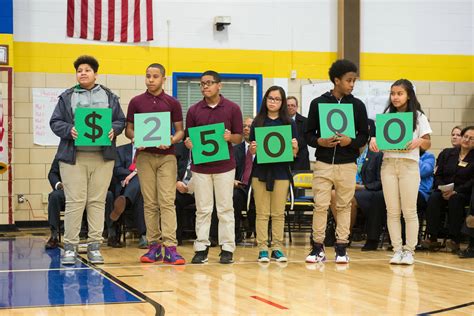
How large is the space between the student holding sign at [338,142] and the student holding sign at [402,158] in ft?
0.68

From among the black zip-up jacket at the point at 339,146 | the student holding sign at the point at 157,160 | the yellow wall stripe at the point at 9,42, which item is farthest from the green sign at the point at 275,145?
the yellow wall stripe at the point at 9,42

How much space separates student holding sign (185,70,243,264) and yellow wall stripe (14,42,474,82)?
13.9 feet

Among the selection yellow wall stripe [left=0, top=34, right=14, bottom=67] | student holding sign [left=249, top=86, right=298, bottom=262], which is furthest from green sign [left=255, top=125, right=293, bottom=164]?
yellow wall stripe [left=0, top=34, right=14, bottom=67]

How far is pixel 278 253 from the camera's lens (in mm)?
5773

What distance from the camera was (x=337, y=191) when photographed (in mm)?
5602

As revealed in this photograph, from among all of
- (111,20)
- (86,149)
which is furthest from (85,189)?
(111,20)

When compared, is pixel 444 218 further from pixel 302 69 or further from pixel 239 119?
pixel 302 69

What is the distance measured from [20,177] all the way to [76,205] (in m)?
4.08

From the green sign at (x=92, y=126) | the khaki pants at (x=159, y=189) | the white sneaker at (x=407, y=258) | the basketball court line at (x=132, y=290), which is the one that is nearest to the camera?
the basketball court line at (x=132, y=290)

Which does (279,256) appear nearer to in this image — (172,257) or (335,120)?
(172,257)

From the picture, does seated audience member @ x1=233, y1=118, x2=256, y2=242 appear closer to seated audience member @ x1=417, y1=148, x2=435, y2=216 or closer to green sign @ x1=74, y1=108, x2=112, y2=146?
seated audience member @ x1=417, y1=148, x2=435, y2=216

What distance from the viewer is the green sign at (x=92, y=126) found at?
537 centimetres

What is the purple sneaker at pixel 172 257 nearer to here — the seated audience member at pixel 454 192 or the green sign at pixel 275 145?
the green sign at pixel 275 145

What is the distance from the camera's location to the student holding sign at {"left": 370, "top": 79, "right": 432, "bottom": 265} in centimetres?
554
